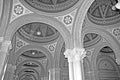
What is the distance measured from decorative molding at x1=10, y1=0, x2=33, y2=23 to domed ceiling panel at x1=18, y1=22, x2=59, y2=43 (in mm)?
4021

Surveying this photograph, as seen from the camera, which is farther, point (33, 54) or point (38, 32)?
point (33, 54)

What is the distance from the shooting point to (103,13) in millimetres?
13742

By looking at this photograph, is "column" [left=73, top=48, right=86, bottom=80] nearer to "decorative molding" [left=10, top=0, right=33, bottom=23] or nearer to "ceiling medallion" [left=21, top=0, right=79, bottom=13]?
Result: "ceiling medallion" [left=21, top=0, right=79, bottom=13]

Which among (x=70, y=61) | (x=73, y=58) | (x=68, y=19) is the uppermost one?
(x=68, y=19)

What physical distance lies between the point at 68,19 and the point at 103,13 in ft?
14.2

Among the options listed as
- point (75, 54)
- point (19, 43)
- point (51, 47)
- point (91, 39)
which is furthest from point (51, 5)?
point (91, 39)

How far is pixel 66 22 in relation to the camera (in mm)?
10984

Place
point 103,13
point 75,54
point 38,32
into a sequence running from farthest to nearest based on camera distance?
point 38,32, point 103,13, point 75,54

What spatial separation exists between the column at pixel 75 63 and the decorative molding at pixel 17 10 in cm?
386

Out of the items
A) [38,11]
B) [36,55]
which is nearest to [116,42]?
[38,11]

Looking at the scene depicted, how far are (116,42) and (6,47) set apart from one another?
838 cm

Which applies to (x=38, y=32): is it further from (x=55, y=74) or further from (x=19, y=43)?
(x=55, y=74)

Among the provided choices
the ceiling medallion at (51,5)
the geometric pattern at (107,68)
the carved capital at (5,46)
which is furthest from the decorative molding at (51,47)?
the geometric pattern at (107,68)

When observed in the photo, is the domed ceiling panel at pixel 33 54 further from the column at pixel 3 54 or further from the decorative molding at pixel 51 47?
the column at pixel 3 54
